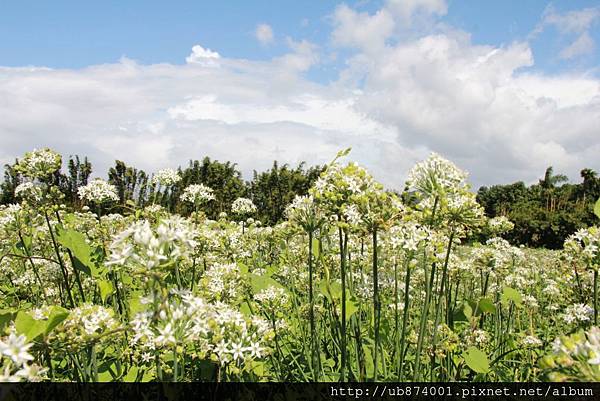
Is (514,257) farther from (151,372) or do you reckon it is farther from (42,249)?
(42,249)

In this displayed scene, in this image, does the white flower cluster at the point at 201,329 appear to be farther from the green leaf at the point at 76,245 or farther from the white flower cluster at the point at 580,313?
the white flower cluster at the point at 580,313

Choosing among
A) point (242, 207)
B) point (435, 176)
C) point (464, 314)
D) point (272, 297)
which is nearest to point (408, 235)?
point (435, 176)

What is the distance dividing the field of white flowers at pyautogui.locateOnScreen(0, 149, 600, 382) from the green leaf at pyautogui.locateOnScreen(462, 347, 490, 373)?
0.03 ft

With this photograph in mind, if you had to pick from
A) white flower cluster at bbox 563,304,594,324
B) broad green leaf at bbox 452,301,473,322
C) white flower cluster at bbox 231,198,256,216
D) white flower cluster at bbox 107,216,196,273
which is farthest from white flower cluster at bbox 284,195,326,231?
Answer: white flower cluster at bbox 231,198,256,216

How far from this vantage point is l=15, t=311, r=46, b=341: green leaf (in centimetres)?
174

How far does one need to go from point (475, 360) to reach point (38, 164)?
3.79 metres

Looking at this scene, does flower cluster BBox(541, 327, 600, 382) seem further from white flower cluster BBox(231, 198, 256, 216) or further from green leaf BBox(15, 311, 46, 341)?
white flower cluster BBox(231, 198, 256, 216)

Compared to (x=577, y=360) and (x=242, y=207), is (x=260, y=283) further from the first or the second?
(x=242, y=207)

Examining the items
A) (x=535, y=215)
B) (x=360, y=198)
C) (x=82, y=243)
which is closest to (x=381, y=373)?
(x=360, y=198)

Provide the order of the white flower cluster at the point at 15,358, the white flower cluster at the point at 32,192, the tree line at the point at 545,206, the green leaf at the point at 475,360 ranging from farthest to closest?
the tree line at the point at 545,206
the white flower cluster at the point at 32,192
the green leaf at the point at 475,360
the white flower cluster at the point at 15,358

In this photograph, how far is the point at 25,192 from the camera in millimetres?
3664

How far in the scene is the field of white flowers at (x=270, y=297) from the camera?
1771 millimetres

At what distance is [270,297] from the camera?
11.6ft

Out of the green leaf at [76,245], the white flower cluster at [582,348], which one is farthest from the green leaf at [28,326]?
the white flower cluster at [582,348]
